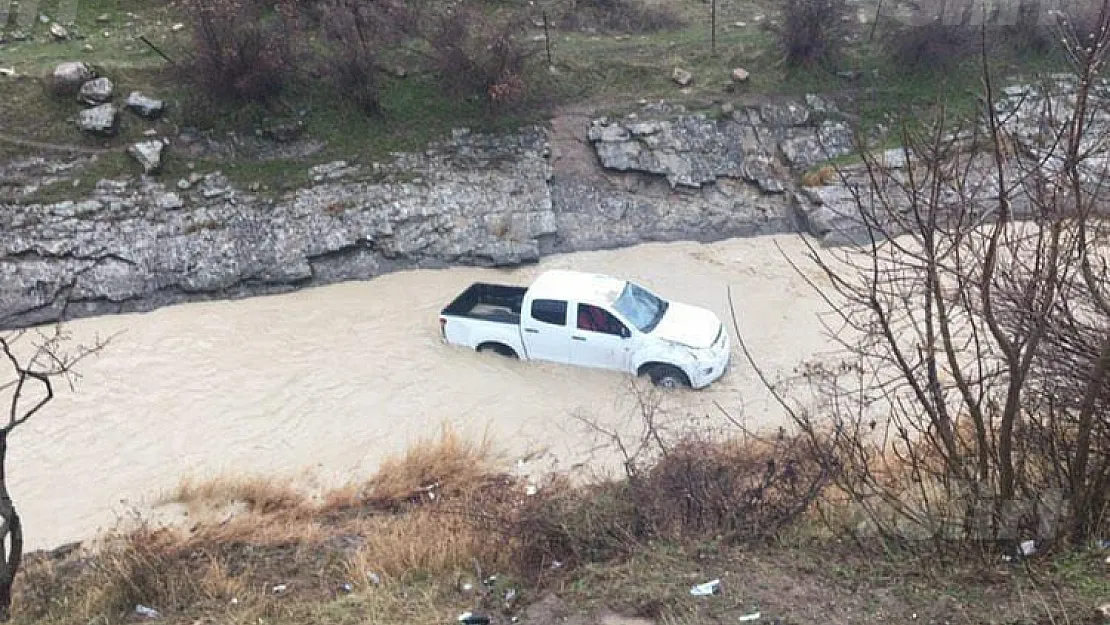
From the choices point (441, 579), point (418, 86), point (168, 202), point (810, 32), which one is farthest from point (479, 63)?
point (441, 579)

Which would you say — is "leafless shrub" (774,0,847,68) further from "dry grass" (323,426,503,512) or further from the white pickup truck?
"dry grass" (323,426,503,512)

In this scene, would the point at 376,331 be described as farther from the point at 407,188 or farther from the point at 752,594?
the point at 752,594

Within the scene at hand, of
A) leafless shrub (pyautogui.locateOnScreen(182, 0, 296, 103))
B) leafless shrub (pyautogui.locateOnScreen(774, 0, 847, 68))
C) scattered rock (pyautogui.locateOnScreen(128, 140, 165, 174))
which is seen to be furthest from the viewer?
leafless shrub (pyautogui.locateOnScreen(774, 0, 847, 68))

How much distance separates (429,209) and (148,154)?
16.8 feet

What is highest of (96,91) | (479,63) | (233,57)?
(233,57)

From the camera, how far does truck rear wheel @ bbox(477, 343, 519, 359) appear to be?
1227 centimetres

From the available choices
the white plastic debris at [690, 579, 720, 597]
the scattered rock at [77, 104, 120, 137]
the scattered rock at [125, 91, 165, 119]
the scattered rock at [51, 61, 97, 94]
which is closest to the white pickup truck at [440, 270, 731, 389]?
the white plastic debris at [690, 579, 720, 597]

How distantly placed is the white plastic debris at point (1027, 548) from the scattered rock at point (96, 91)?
16.6 metres

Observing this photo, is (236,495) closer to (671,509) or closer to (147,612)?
(147,612)

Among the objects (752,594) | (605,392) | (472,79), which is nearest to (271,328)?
(605,392)

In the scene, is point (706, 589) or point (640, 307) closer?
point (706, 589)

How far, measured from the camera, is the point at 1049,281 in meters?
4.40

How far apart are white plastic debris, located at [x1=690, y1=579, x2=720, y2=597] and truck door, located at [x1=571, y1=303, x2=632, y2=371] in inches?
226

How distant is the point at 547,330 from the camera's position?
11.8 metres
